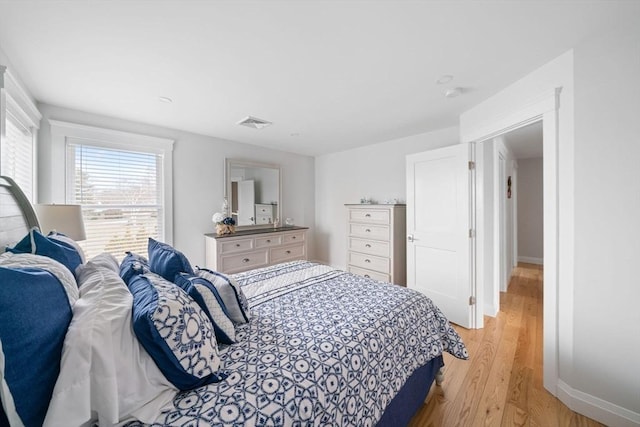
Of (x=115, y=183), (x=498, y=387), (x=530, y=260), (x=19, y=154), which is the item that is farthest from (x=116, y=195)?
(x=530, y=260)

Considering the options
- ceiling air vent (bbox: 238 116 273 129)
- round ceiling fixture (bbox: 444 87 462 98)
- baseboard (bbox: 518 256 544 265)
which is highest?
ceiling air vent (bbox: 238 116 273 129)

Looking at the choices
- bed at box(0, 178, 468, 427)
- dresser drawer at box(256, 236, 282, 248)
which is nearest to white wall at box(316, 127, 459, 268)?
dresser drawer at box(256, 236, 282, 248)

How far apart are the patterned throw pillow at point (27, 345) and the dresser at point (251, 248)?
2.69 metres

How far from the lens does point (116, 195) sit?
2984mm

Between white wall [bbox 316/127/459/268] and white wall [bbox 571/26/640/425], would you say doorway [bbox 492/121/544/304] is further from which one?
white wall [bbox 571/26/640/425]

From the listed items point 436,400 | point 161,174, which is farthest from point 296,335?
point 161,174

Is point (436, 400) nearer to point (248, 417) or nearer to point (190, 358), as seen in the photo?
point (248, 417)

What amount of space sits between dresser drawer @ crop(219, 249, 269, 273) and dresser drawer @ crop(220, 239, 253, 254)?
7cm

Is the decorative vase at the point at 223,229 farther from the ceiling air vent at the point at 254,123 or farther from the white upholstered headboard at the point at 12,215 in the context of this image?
the white upholstered headboard at the point at 12,215

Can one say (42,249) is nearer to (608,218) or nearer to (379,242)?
(608,218)

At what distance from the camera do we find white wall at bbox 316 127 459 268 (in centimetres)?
380

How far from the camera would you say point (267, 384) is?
94 centimetres

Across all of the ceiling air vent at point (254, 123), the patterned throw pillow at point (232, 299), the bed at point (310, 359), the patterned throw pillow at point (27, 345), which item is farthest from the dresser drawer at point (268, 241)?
the patterned throw pillow at point (27, 345)

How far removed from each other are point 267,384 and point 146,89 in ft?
8.15
